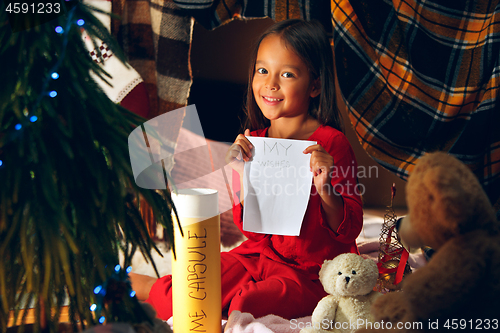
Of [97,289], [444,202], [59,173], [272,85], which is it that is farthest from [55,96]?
[272,85]

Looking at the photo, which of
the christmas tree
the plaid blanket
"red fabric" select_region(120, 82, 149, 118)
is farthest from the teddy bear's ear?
Result: "red fabric" select_region(120, 82, 149, 118)

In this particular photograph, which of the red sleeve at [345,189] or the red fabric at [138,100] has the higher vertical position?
the red fabric at [138,100]

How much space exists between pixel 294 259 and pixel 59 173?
22.5 inches

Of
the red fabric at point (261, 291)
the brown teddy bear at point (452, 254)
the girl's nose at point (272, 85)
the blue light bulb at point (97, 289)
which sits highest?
the girl's nose at point (272, 85)

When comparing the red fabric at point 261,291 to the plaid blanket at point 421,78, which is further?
the plaid blanket at point 421,78

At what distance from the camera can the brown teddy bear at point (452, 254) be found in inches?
12.3

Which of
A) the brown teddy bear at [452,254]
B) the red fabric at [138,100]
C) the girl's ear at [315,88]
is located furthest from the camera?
the red fabric at [138,100]

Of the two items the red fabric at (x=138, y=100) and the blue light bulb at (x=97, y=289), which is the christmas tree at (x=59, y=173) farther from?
the red fabric at (x=138, y=100)

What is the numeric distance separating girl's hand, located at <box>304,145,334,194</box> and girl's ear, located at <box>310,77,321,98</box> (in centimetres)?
15

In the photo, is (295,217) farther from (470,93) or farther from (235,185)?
(470,93)

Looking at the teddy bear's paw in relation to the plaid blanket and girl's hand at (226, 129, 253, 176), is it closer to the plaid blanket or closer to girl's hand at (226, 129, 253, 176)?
girl's hand at (226, 129, 253, 176)

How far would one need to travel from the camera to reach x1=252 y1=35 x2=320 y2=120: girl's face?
0.75 meters

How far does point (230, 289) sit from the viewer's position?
776 millimetres

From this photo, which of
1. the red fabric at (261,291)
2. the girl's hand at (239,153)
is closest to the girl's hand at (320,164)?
the girl's hand at (239,153)
